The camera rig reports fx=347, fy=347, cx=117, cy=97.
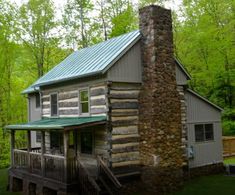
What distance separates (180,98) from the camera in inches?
738

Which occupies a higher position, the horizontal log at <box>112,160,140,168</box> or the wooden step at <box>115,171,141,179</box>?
the horizontal log at <box>112,160,140,168</box>

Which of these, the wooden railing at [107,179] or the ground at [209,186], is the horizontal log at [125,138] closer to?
the wooden railing at [107,179]

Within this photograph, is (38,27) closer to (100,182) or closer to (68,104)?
(68,104)

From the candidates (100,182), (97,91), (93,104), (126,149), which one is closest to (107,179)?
(100,182)

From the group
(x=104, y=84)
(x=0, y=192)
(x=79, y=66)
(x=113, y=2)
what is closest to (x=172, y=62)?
(x=104, y=84)

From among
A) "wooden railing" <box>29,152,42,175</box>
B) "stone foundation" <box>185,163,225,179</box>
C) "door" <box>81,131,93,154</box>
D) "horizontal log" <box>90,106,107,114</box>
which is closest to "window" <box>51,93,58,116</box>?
"wooden railing" <box>29,152,42,175</box>

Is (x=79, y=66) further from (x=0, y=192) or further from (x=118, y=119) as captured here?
(x=0, y=192)

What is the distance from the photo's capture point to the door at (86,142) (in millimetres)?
17125

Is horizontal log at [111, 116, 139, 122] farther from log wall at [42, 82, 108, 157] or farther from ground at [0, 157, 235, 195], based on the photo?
ground at [0, 157, 235, 195]

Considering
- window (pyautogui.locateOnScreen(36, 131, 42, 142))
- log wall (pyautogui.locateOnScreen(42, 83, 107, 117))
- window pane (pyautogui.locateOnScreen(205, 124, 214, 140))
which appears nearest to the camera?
log wall (pyautogui.locateOnScreen(42, 83, 107, 117))

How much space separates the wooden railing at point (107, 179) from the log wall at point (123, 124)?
22.9 inches

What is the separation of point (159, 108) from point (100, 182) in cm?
435

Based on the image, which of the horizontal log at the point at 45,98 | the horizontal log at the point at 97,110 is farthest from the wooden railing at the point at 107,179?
the horizontal log at the point at 45,98

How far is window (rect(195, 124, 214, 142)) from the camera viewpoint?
20.1 meters
